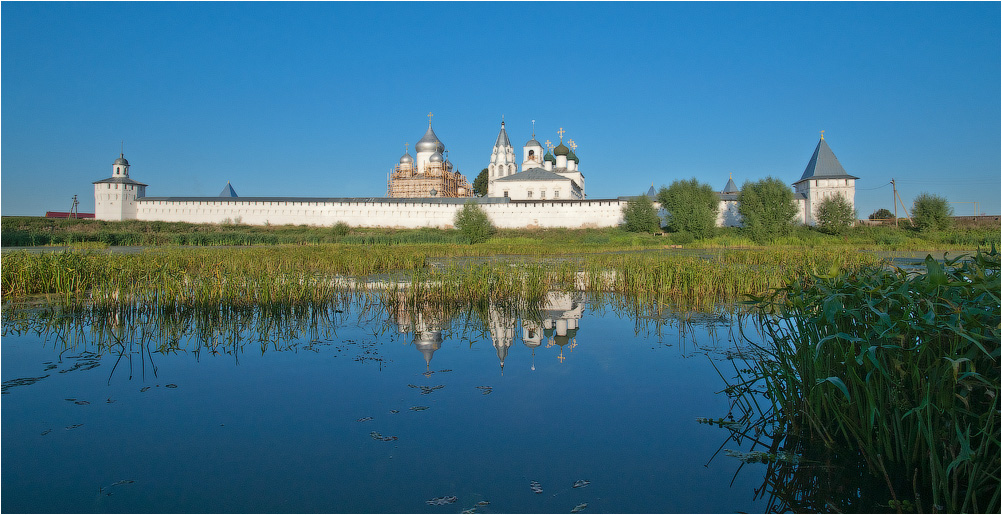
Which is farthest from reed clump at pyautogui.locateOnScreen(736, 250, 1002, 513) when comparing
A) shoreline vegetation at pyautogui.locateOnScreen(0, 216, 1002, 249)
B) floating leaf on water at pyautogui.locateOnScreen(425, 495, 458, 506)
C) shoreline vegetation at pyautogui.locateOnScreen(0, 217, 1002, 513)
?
shoreline vegetation at pyautogui.locateOnScreen(0, 216, 1002, 249)

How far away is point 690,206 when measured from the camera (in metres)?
26.3

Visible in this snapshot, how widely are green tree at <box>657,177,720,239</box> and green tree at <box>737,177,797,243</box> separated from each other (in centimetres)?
156

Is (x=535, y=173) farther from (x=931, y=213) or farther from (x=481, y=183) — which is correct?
(x=931, y=213)

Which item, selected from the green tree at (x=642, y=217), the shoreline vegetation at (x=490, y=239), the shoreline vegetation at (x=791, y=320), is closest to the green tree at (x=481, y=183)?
the shoreline vegetation at (x=490, y=239)

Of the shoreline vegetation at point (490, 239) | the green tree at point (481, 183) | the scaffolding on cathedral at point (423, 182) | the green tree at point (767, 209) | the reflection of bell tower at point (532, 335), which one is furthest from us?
the green tree at point (481, 183)

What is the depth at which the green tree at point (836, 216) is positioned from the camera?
25375mm

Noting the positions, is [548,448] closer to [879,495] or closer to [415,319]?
[879,495]

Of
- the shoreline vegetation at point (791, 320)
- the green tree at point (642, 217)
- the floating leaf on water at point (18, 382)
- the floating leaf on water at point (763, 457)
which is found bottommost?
the floating leaf on water at point (763, 457)

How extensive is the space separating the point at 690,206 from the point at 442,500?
2572 centimetres

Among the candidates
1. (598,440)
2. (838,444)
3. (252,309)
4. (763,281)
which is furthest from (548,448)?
(763,281)

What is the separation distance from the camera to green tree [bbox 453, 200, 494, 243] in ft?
82.1

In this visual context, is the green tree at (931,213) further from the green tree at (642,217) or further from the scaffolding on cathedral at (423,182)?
the scaffolding on cathedral at (423,182)

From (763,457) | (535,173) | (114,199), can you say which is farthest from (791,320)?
(114,199)

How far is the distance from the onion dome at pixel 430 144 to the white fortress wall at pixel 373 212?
40.5 feet
